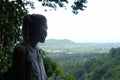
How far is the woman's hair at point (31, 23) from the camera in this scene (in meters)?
1.85

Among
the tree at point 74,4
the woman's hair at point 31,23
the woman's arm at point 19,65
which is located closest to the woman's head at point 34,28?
the woman's hair at point 31,23

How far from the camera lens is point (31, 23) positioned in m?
1.86

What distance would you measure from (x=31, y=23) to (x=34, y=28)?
39 mm

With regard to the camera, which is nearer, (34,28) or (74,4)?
(34,28)

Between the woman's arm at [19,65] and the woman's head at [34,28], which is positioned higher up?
the woman's head at [34,28]

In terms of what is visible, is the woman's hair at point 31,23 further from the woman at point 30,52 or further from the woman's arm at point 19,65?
the woman's arm at point 19,65

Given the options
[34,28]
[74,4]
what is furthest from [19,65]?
[74,4]

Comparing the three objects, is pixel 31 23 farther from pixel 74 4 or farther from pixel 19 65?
pixel 74 4

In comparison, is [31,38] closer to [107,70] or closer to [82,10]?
[82,10]

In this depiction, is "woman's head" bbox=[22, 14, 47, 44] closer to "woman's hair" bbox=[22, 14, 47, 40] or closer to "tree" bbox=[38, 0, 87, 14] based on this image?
"woman's hair" bbox=[22, 14, 47, 40]

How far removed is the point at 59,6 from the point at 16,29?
54.6 inches

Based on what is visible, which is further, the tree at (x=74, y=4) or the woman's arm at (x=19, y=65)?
the tree at (x=74, y=4)

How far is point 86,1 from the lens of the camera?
6277 millimetres

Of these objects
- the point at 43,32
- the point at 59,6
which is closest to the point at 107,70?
the point at 59,6
